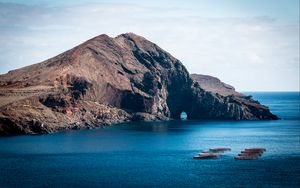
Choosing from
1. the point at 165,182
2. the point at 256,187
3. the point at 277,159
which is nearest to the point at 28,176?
the point at 165,182

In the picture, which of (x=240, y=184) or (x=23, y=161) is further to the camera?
(x=23, y=161)

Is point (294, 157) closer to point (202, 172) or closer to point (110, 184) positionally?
point (202, 172)

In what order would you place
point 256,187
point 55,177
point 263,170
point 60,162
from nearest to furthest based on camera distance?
point 256,187
point 55,177
point 263,170
point 60,162

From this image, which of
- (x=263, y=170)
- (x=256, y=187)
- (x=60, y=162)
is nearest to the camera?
(x=256, y=187)

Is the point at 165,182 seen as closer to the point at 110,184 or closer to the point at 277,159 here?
the point at 110,184

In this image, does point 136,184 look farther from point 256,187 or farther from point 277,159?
point 277,159

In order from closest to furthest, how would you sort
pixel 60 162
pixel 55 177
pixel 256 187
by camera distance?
pixel 256 187
pixel 55 177
pixel 60 162

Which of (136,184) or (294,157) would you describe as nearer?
(136,184)

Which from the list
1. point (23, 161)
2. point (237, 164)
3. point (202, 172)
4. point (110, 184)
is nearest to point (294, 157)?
point (237, 164)

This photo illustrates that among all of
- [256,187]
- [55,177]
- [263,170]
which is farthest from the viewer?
[263,170]
